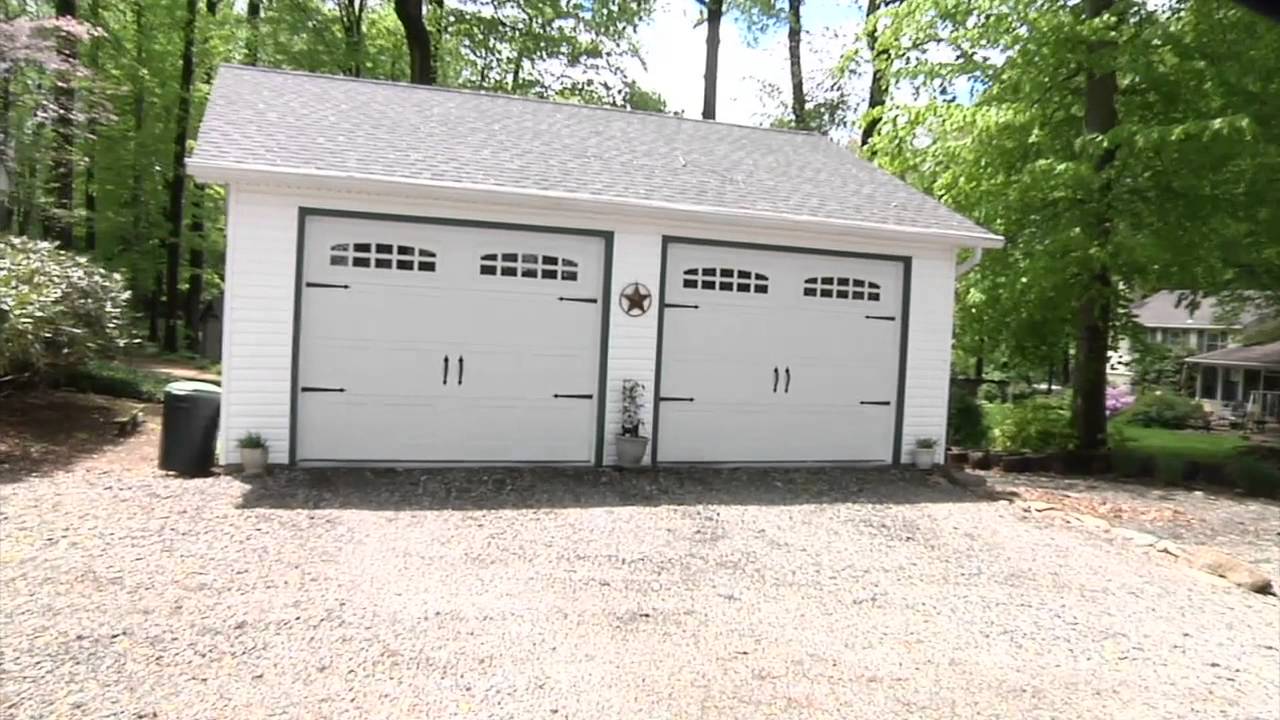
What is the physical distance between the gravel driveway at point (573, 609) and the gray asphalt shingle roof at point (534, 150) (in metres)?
2.86

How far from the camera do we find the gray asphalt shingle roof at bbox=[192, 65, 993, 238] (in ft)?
28.6

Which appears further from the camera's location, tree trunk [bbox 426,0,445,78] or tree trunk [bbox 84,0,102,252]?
tree trunk [bbox 426,0,445,78]

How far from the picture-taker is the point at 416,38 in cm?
2064

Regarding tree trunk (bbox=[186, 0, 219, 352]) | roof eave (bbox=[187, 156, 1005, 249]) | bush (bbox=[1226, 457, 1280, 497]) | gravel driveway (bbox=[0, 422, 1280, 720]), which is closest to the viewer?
gravel driveway (bbox=[0, 422, 1280, 720])

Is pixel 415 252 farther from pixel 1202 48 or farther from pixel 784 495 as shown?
pixel 1202 48

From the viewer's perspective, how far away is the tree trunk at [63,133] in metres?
14.7

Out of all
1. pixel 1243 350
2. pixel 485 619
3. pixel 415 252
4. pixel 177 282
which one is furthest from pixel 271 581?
pixel 1243 350

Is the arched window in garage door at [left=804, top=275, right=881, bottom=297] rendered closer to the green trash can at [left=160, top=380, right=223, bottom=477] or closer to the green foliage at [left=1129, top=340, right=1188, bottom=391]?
the green trash can at [left=160, top=380, right=223, bottom=477]

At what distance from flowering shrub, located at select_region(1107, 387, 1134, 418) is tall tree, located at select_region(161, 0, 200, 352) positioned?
80.0ft

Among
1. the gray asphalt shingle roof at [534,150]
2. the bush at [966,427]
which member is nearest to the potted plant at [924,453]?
the gray asphalt shingle roof at [534,150]

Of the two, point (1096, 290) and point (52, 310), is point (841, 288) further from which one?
point (52, 310)

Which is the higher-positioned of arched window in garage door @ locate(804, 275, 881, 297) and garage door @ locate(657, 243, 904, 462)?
arched window in garage door @ locate(804, 275, 881, 297)

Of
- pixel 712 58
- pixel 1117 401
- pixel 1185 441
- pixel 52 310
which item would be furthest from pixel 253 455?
pixel 1117 401

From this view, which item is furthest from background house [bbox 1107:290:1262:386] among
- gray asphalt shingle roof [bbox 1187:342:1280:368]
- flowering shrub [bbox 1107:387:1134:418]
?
flowering shrub [bbox 1107:387:1134:418]
